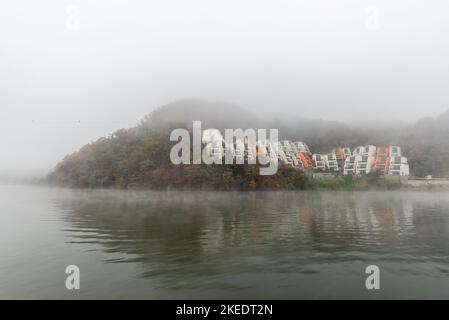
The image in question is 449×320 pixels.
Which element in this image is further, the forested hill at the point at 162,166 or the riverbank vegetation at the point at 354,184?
the riverbank vegetation at the point at 354,184

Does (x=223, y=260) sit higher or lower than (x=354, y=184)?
lower

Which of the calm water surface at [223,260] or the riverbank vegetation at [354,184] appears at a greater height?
the riverbank vegetation at [354,184]

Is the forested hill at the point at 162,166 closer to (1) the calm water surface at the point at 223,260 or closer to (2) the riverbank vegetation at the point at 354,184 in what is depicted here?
(2) the riverbank vegetation at the point at 354,184

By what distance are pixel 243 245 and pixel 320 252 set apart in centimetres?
428

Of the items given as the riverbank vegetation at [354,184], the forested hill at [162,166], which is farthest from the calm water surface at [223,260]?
the riverbank vegetation at [354,184]

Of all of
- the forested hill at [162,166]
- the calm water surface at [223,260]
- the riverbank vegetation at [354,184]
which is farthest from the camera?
the riverbank vegetation at [354,184]

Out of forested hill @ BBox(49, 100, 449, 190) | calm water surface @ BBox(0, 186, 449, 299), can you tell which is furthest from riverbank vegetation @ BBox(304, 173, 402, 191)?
calm water surface @ BBox(0, 186, 449, 299)

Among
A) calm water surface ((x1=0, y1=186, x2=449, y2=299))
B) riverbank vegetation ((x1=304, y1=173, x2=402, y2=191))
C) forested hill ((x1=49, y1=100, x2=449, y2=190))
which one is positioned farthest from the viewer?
riverbank vegetation ((x1=304, y1=173, x2=402, y2=191))

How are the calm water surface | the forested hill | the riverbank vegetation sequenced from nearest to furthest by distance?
1. the calm water surface
2. the forested hill
3. the riverbank vegetation

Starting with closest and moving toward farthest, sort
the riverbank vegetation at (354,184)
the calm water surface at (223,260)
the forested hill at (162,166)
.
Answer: the calm water surface at (223,260), the forested hill at (162,166), the riverbank vegetation at (354,184)

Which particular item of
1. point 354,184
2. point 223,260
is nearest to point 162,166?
point 354,184

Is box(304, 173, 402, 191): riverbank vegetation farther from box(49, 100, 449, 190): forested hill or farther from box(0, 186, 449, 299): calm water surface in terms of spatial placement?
box(0, 186, 449, 299): calm water surface

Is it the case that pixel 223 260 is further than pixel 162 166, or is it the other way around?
pixel 162 166

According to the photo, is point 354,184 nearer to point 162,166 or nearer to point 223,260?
point 162,166
